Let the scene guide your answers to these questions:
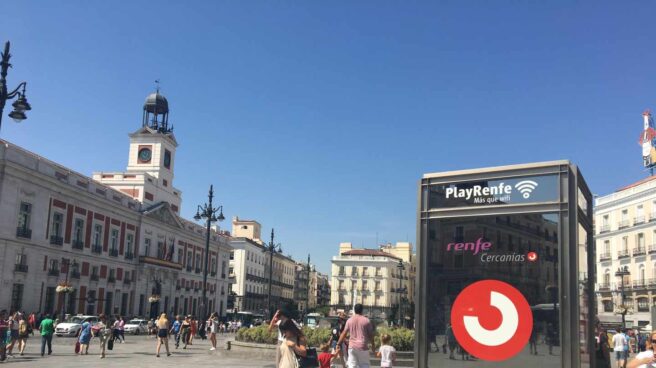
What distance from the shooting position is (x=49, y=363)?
17719 millimetres

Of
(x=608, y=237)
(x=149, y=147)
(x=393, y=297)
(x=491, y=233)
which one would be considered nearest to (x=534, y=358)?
(x=491, y=233)

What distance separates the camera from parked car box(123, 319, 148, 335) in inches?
1718

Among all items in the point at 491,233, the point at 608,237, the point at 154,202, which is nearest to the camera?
the point at 491,233

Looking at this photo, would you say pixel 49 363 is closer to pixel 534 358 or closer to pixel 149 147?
pixel 534 358

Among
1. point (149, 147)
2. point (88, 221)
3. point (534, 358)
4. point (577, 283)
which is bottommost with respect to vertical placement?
point (534, 358)

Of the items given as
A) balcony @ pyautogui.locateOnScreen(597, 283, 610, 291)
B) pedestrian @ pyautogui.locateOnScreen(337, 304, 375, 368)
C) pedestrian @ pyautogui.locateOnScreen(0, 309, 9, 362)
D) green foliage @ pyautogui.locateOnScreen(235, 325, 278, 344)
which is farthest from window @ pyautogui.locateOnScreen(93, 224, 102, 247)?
pedestrian @ pyautogui.locateOnScreen(337, 304, 375, 368)

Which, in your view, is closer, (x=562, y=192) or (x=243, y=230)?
(x=562, y=192)

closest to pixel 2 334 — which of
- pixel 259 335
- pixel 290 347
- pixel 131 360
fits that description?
pixel 131 360

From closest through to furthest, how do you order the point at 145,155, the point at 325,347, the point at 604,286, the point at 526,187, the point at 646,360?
the point at 646,360 → the point at 526,187 → the point at 325,347 → the point at 604,286 → the point at 145,155

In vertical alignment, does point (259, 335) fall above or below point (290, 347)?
below

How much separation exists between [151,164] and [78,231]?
20861mm

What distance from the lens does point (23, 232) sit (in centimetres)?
4084

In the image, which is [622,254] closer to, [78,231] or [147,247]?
[147,247]

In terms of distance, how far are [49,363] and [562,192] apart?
53.6 feet
